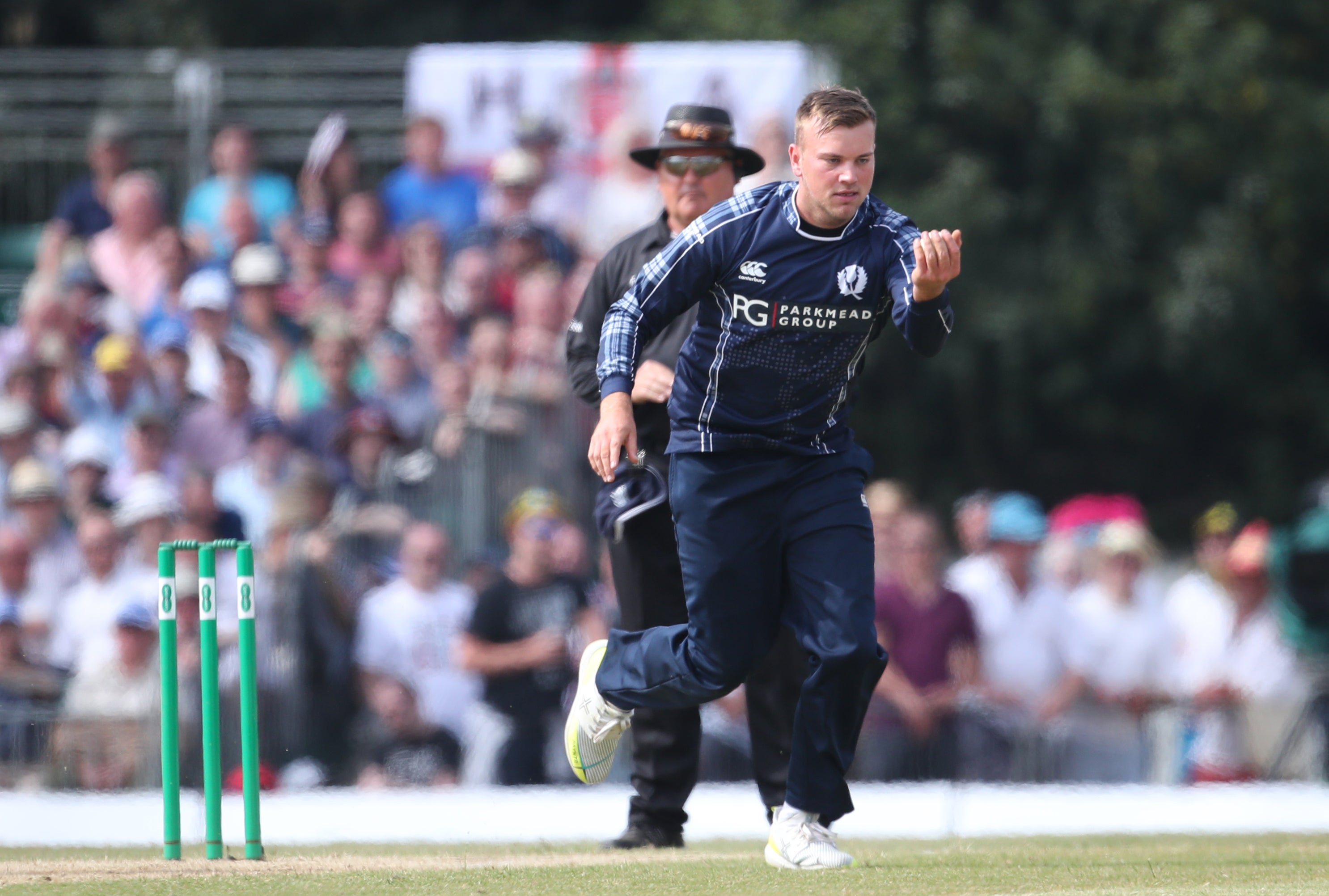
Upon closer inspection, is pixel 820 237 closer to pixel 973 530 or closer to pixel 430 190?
pixel 973 530

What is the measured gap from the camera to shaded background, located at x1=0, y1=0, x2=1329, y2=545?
15.0m

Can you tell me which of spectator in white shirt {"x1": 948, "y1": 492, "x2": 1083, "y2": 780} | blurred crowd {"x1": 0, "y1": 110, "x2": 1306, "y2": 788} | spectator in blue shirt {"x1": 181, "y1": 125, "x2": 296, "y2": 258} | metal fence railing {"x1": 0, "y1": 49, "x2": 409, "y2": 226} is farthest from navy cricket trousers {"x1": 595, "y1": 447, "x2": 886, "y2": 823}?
metal fence railing {"x1": 0, "y1": 49, "x2": 409, "y2": 226}

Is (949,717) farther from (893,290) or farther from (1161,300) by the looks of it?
(1161,300)

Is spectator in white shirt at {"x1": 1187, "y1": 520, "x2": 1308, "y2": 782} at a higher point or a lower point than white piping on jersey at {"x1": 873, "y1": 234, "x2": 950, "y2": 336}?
lower

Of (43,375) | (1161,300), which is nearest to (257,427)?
(43,375)

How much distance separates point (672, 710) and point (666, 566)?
489 millimetres

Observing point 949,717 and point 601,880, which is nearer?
point 601,880

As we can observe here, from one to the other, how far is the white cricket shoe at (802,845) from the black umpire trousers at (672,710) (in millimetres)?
817

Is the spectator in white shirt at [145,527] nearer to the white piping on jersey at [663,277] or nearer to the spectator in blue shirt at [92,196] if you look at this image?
the spectator in blue shirt at [92,196]

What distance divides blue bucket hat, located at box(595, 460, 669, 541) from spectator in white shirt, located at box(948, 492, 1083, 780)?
12.3 ft

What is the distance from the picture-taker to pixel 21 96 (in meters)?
11.7

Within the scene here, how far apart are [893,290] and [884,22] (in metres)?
10.5

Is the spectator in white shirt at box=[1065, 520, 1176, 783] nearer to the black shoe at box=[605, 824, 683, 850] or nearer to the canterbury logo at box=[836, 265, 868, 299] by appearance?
the black shoe at box=[605, 824, 683, 850]

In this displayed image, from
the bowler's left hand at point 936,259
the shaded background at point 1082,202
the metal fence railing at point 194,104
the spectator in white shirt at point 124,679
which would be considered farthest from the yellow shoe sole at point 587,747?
the shaded background at point 1082,202
